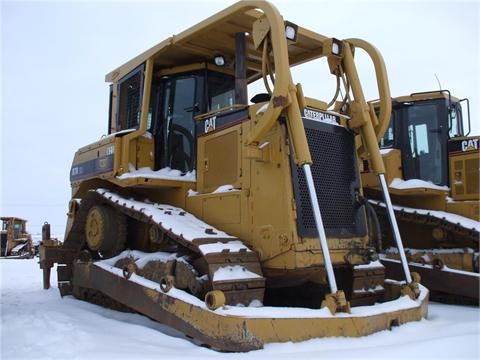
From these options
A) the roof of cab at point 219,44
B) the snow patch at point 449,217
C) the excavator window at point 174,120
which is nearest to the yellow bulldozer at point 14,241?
the excavator window at point 174,120

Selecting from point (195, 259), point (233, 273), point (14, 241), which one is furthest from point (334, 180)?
point (14, 241)

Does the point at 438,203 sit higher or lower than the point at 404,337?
higher

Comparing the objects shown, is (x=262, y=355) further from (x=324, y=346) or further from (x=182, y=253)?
(x=182, y=253)

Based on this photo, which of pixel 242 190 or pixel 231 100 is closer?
pixel 242 190

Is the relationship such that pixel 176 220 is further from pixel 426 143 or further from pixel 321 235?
pixel 426 143

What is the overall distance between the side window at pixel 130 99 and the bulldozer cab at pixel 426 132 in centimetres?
461

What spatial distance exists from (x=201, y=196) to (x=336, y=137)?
171 cm

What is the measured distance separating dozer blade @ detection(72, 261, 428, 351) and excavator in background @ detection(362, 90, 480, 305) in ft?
8.69

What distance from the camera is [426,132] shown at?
913 cm

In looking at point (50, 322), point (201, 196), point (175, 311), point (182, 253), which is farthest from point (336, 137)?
point (50, 322)

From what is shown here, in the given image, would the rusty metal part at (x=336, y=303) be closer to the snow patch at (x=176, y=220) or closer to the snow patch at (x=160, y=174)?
the snow patch at (x=176, y=220)

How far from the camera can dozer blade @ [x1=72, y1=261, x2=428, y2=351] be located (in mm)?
4297

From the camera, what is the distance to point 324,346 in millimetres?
4293

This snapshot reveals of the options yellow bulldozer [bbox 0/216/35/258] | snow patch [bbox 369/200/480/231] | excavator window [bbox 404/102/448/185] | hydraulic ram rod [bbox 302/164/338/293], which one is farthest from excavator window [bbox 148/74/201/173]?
yellow bulldozer [bbox 0/216/35/258]
